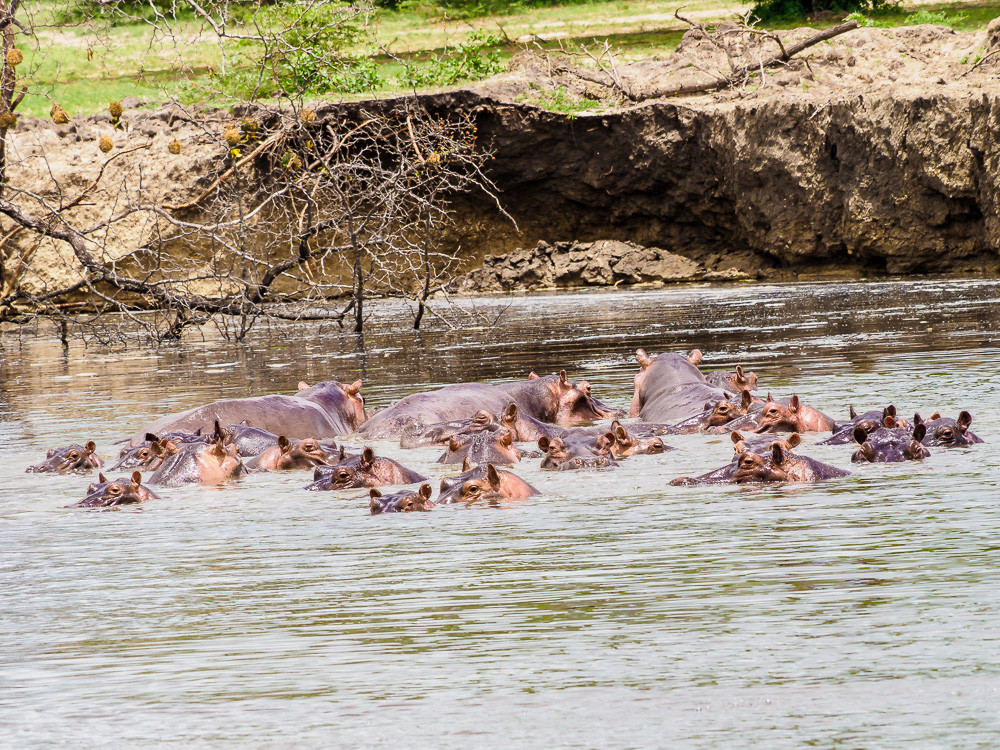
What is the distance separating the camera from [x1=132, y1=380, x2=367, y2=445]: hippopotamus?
8664mm

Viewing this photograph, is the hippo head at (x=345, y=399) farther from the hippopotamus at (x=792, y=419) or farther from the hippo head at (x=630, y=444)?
the hippopotamus at (x=792, y=419)

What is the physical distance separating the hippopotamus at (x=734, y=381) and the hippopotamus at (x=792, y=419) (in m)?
0.99

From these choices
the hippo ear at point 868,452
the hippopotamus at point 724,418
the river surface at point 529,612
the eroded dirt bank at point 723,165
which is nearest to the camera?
the river surface at point 529,612

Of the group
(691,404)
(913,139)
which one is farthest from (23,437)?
(913,139)

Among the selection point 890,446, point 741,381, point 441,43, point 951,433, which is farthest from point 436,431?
point 441,43

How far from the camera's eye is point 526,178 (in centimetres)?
2744

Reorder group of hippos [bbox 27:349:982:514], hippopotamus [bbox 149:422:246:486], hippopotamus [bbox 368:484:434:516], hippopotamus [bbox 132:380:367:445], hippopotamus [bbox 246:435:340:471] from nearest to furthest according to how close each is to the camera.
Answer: hippopotamus [bbox 368:484:434:516], group of hippos [bbox 27:349:982:514], hippopotamus [bbox 149:422:246:486], hippopotamus [bbox 246:435:340:471], hippopotamus [bbox 132:380:367:445]

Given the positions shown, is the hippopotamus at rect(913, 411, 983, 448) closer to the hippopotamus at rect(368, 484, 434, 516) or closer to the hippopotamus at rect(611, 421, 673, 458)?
the hippopotamus at rect(611, 421, 673, 458)

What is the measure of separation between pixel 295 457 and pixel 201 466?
0.59 meters

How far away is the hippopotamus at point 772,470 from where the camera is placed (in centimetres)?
605

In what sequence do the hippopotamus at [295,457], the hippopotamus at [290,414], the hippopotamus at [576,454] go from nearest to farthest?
the hippopotamus at [576,454] < the hippopotamus at [295,457] < the hippopotamus at [290,414]

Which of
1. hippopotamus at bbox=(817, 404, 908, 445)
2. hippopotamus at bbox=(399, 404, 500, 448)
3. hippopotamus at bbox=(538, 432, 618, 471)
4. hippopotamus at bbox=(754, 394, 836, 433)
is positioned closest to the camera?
hippopotamus at bbox=(817, 404, 908, 445)

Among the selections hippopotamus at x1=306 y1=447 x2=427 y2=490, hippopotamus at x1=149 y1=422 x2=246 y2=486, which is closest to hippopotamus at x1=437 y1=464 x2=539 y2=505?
hippopotamus at x1=306 y1=447 x2=427 y2=490

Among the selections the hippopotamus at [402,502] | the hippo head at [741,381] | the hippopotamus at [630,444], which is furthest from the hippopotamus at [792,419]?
the hippopotamus at [402,502]
